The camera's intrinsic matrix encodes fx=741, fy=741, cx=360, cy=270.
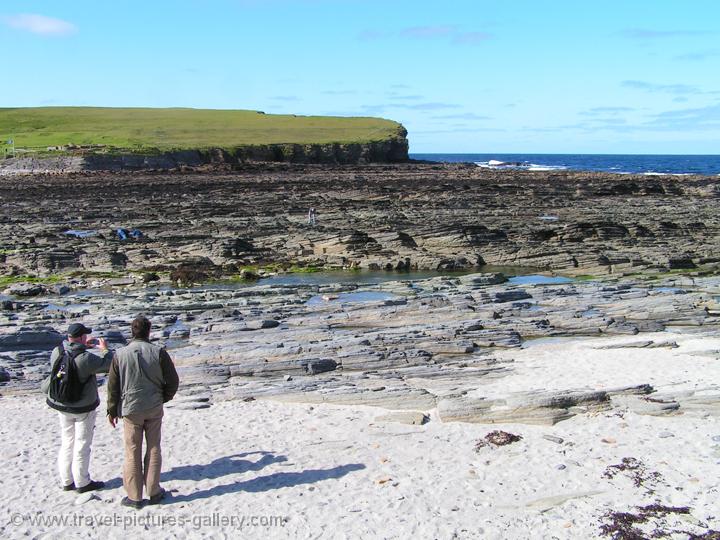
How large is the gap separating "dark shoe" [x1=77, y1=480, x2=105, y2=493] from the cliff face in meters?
95.9

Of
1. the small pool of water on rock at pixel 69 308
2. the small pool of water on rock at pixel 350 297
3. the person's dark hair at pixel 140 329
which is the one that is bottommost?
the small pool of water on rock at pixel 69 308

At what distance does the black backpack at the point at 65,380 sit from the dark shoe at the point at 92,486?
1.46 m

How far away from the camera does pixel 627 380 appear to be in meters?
17.4

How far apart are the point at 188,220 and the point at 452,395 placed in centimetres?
3936

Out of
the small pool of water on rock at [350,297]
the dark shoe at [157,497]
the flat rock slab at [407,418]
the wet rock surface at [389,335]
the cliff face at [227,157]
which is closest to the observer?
the dark shoe at [157,497]

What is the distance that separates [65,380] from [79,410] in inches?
19.8

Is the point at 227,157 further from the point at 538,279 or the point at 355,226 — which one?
the point at 538,279

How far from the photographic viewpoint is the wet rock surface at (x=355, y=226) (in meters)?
38.8

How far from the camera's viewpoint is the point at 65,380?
10414 millimetres

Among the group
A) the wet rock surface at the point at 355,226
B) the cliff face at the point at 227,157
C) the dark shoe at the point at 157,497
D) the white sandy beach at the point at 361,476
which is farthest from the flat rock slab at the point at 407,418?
the cliff face at the point at 227,157

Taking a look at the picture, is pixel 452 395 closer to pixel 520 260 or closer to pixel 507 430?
pixel 507 430

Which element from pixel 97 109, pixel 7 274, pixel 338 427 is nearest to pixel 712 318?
pixel 338 427

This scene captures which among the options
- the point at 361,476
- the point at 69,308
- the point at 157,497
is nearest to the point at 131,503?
the point at 157,497

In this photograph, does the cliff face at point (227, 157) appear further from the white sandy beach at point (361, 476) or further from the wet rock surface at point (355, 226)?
the white sandy beach at point (361, 476)
